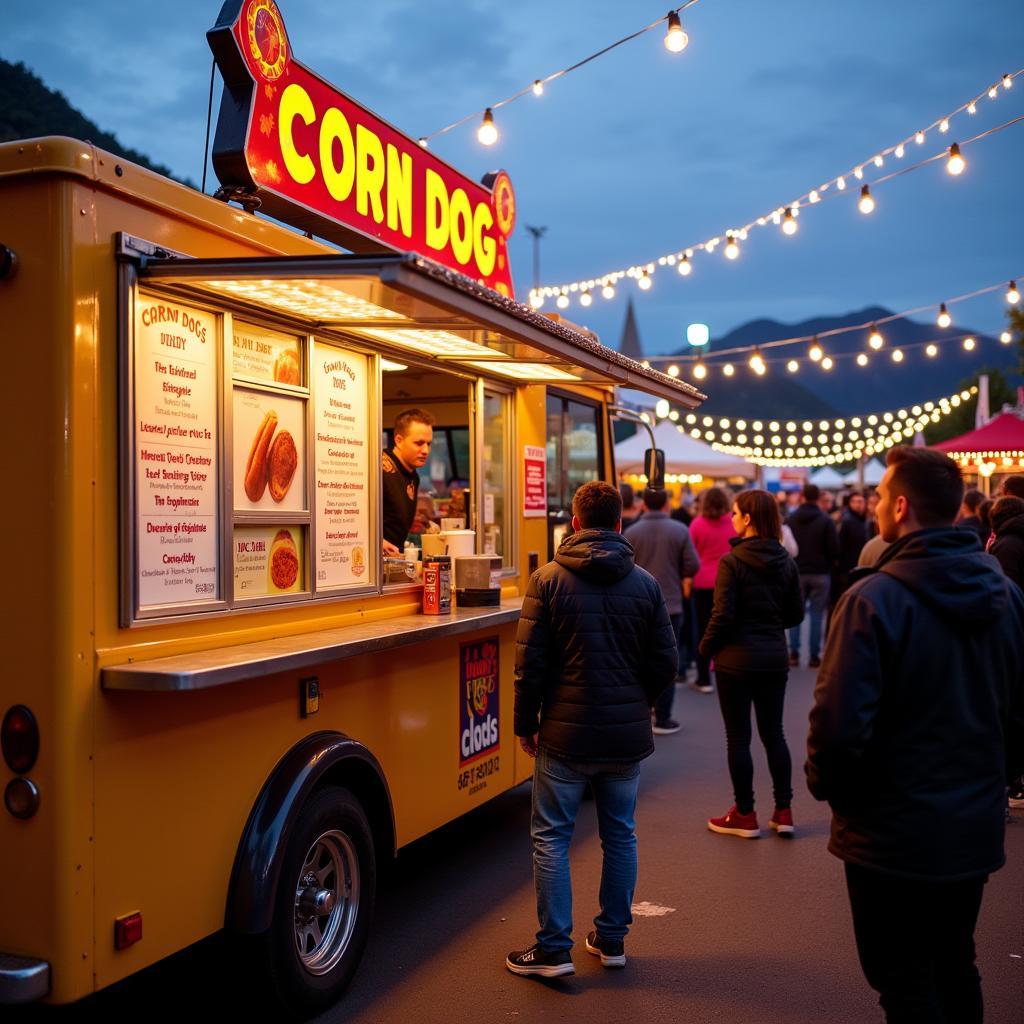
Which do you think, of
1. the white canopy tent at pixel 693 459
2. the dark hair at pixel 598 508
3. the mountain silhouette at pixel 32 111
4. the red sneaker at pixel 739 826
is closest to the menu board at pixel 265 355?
the dark hair at pixel 598 508

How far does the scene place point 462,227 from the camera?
6.82 m

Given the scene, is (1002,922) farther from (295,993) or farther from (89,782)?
(89,782)

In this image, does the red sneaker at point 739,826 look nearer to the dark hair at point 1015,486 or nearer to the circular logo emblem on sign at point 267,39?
the dark hair at point 1015,486

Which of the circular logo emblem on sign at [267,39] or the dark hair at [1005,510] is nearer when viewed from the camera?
the circular logo emblem on sign at [267,39]

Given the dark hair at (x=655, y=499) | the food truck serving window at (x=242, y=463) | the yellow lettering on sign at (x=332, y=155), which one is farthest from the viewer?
the dark hair at (x=655, y=499)

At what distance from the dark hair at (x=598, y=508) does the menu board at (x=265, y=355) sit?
122 centimetres

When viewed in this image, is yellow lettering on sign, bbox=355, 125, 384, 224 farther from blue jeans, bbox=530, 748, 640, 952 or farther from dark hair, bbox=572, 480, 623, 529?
blue jeans, bbox=530, 748, 640, 952

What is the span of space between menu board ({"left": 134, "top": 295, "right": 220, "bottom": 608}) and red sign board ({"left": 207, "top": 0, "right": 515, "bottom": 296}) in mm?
1216

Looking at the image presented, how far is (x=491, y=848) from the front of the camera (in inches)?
248

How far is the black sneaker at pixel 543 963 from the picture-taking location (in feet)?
14.5

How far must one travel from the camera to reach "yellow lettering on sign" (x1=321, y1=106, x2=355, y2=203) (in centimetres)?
543

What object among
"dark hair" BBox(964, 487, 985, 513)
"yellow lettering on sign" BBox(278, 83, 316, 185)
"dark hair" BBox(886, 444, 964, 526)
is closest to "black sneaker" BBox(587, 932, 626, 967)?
"dark hair" BBox(886, 444, 964, 526)

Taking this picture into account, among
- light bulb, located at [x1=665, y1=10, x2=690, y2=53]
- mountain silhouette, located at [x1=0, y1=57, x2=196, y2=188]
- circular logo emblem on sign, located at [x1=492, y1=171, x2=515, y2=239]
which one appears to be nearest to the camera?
circular logo emblem on sign, located at [x1=492, y1=171, x2=515, y2=239]

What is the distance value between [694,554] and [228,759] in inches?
253
